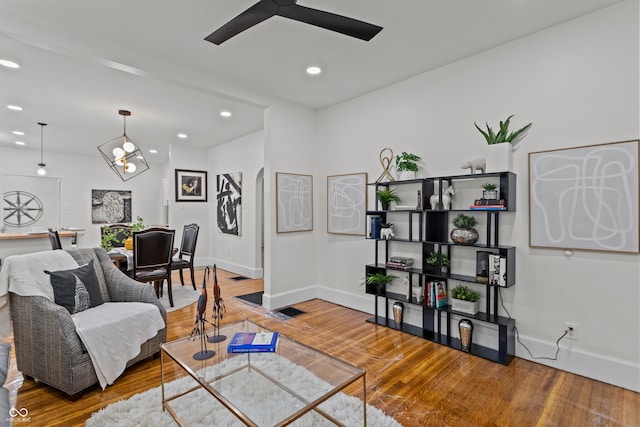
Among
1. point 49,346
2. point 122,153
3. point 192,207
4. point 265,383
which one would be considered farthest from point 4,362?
point 192,207

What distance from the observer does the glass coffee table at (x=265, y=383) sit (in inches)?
63.0

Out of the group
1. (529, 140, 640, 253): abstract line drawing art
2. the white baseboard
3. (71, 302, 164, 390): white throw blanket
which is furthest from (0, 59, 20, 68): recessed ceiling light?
(529, 140, 640, 253): abstract line drawing art

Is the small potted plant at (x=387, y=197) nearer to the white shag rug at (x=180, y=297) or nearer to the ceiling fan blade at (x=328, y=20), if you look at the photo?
the ceiling fan blade at (x=328, y=20)

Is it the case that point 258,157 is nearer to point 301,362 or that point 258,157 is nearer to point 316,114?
point 316,114

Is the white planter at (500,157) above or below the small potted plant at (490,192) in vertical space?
above

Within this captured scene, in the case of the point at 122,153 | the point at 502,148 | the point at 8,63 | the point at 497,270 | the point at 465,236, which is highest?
the point at 8,63

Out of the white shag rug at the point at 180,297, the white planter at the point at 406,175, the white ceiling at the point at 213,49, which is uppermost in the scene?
the white ceiling at the point at 213,49

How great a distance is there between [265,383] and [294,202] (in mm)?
2677

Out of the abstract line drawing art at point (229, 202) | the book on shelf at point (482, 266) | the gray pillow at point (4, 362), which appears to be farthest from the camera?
the abstract line drawing art at point (229, 202)

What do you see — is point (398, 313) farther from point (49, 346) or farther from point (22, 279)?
point (22, 279)

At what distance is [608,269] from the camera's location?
2363 mm

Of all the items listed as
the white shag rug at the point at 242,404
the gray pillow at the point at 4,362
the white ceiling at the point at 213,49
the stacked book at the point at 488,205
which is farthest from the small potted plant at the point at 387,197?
the gray pillow at the point at 4,362

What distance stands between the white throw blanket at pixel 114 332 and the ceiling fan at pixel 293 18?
221 cm

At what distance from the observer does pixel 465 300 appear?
2938mm
